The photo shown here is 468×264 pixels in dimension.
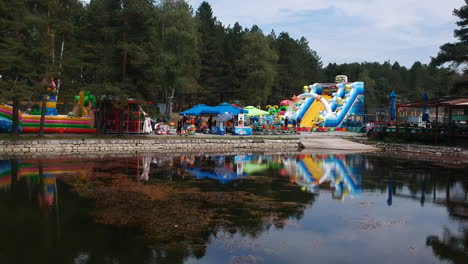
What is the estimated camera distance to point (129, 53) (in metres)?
24.2

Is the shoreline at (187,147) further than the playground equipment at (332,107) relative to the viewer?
No

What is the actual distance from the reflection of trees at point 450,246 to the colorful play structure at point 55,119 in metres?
21.5

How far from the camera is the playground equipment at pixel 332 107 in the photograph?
119ft

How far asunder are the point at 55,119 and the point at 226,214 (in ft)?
64.8

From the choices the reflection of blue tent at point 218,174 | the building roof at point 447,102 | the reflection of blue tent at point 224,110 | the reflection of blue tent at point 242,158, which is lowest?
the reflection of blue tent at point 218,174

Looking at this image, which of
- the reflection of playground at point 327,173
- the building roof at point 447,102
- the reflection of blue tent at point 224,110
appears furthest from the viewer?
the reflection of blue tent at point 224,110

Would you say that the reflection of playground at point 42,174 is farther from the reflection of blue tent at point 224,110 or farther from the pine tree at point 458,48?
the pine tree at point 458,48

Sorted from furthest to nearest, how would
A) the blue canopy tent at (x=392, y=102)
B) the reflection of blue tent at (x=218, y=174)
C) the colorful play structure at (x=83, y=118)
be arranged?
the blue canopy tent at (x=392, y=102) → the colorful play structure at (x=83, y=118) → the reflection of blue tent at (x=218, y=174)

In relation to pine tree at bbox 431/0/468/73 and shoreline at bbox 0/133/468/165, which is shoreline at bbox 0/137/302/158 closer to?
shoreline at bbox 0/133/468/165

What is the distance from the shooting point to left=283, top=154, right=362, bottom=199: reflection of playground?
13625mm

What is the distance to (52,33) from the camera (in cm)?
2212

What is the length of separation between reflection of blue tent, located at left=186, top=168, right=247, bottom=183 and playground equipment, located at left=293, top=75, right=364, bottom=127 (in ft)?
68.6

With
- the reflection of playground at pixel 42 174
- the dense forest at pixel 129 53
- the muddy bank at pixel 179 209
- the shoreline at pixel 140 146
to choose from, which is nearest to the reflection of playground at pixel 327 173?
the muddy bank at pixel 179 209

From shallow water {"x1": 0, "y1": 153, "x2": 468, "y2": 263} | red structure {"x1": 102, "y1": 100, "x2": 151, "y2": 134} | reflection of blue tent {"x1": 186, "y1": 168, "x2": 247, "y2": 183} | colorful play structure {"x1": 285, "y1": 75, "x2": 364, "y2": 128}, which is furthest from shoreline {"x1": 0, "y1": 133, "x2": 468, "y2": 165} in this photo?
reflection of blue tent {"x1": 186, "y1": 168, "x2": 247, "y2": 183}
